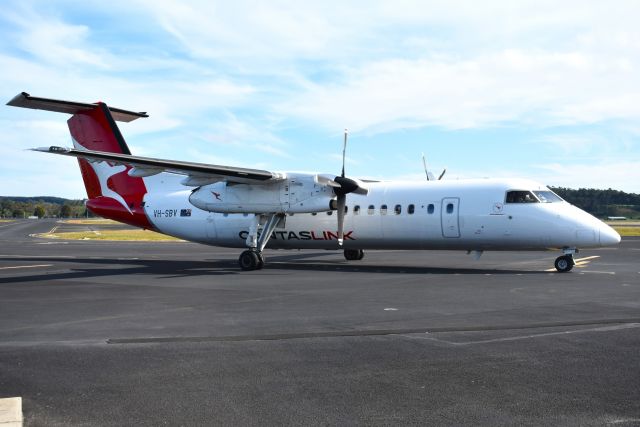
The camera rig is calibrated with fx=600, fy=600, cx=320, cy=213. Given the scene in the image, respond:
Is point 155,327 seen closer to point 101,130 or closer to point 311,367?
point 311,367

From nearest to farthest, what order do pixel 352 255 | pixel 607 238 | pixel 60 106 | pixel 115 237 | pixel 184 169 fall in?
pixel 607 238
pixel 184 169
pixel 60 106
pixel 352 255
pixel 115 237

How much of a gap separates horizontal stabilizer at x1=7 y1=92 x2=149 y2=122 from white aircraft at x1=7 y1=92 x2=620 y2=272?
0.19ft

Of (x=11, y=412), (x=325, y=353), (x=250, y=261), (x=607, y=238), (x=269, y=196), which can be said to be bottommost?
(x=11, y=412)

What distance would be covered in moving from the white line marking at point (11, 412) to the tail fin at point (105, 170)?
20.4m

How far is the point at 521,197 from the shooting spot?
20000 mm

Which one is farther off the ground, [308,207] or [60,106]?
[60,106]

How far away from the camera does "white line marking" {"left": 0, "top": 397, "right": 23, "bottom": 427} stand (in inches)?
206

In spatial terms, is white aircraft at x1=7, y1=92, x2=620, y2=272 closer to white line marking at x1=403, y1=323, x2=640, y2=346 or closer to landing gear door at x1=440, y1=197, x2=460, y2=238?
landing gear door at x1=440, y1=197, x2=460, y2=238

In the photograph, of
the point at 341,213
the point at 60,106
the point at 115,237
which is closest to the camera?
the point at 341,213

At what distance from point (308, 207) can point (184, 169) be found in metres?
4.59

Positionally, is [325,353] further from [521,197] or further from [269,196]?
[269,196]

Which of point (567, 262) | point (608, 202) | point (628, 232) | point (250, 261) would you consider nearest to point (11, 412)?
point (250, 261)

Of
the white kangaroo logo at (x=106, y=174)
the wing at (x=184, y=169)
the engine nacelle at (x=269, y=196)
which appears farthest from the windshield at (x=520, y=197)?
the white kangaroo logo at (x=106, y=174)

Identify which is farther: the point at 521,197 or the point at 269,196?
the point at 269,196
